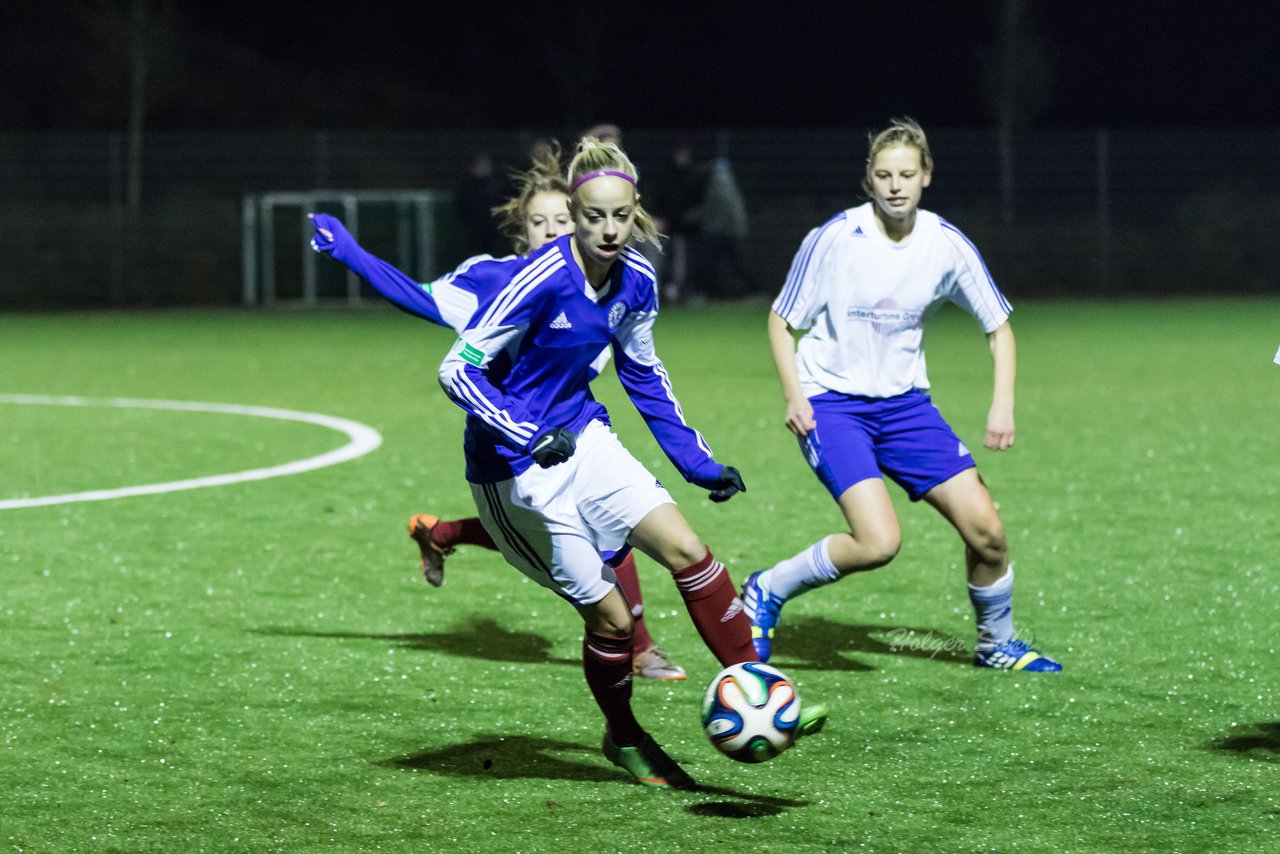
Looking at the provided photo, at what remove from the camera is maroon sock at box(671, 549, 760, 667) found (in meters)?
4.96


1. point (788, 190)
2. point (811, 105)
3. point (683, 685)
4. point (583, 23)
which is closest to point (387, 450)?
point (683, 685)

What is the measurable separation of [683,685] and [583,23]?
36.1 metres

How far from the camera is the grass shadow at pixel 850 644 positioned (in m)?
6.42

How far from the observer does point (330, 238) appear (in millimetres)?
5891

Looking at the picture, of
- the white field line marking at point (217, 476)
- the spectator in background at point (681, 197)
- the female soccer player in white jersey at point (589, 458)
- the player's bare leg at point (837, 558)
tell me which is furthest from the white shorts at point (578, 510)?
the spectator in background at point (681, 197)

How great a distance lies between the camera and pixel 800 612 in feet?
24.1

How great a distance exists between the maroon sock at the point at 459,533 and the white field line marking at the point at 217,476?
3.44 m

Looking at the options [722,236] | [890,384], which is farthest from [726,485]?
[722,236]

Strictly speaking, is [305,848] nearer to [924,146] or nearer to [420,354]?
[924,146]

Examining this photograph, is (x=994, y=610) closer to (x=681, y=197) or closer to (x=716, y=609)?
(x=716, y=609)

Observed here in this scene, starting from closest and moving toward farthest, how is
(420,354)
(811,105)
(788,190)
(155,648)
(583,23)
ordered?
(155,648), (420,354), (788,190), (583,23), (811,105)

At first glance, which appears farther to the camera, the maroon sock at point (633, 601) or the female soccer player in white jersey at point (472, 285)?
the maroon sock at point (633, 601)

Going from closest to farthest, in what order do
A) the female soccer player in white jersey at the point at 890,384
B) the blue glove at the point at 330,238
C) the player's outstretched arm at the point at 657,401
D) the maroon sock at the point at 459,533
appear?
the player's outstretched arm at the point at 657,401, the blue glove at the point at 330,238, the female soccer player in white jersey at the point at 890,384, the maroon sock at the point at 459,533

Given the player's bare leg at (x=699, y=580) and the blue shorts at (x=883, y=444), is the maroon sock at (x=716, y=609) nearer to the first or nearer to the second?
the player's bare leg at (x=699, y=580)
